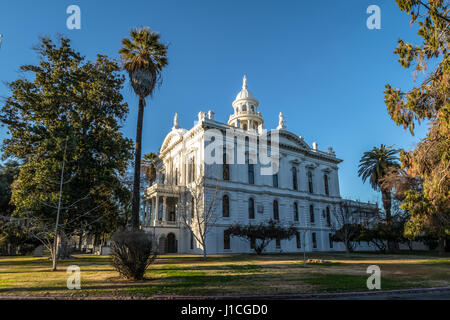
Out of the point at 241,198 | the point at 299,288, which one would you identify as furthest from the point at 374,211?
the point at 299,288

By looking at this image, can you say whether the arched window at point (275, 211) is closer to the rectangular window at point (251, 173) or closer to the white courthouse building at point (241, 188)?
the white courthouse building at point (241, 188)

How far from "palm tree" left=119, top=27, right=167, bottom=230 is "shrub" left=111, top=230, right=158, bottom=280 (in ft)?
28.3

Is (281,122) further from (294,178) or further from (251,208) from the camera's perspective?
(251,208)

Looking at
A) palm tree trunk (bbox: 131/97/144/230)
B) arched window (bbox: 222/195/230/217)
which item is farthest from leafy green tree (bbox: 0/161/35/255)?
arched window (bbox: 222/195/230/217)

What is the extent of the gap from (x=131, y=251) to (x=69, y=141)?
1353 cm

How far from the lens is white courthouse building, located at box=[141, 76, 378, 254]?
34.8 metres

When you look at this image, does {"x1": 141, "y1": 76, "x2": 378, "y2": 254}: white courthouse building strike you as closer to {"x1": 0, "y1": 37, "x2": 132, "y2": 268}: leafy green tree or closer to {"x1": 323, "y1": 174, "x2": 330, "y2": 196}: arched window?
{"x1": 323, "y1": 174, "x2": 330, "y2": 196}: arched window

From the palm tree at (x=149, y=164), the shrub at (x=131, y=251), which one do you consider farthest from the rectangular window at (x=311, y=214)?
the shrub at (x=131, y=251)

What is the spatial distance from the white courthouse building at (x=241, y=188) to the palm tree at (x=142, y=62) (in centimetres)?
1235

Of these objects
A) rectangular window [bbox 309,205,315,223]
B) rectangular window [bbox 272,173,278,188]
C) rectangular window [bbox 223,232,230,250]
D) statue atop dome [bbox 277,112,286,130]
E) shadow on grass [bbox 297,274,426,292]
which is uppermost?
statue atop dome [bbox 277,112,286,130]

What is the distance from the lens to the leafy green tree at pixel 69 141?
21.3 meters

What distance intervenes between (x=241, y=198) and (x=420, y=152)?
978 inches

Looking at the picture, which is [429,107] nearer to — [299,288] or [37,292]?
[299,288]

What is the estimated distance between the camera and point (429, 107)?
13188 millimetres
